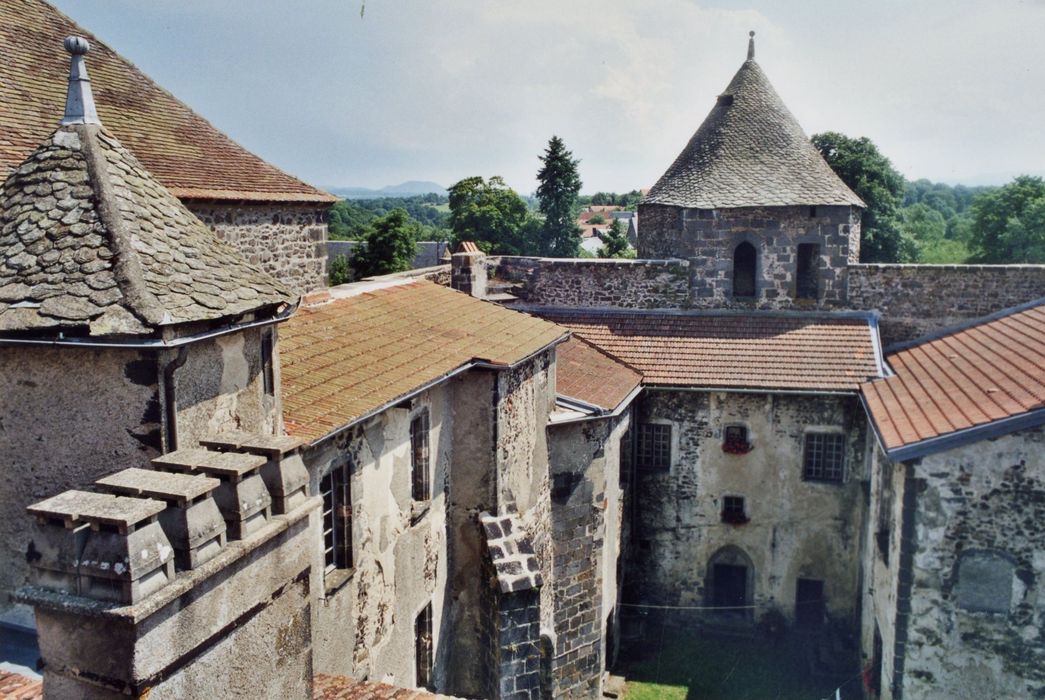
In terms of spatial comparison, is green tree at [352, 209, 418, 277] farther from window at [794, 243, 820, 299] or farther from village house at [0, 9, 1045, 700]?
window at [794, 243, 820, 299]

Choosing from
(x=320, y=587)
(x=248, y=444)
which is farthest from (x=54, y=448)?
(x=320, y=587)

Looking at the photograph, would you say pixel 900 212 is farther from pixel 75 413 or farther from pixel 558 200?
pixel 75 413

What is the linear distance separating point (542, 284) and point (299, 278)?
892 cm

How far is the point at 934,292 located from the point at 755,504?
746cm

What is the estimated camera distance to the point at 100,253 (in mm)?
6227

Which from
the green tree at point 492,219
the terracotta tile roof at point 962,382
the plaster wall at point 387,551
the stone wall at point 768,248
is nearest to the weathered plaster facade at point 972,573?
the terracotta tile roof at point 962,382

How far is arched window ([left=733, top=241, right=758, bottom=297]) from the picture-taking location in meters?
22.8

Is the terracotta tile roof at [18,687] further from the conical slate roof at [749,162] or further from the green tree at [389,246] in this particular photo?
the green tree at [389,246]

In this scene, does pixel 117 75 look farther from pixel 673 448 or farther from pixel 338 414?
pixel 673 448

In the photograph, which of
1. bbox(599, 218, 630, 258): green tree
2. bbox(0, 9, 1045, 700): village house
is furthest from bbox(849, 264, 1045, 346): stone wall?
bbox(599, 218, 630, 258): green tree

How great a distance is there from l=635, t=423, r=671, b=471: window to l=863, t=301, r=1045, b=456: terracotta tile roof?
473 cm

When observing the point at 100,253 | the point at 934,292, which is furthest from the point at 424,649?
the point at 934,292

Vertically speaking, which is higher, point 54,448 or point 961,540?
point 54,448

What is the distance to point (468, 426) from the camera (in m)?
13.3
